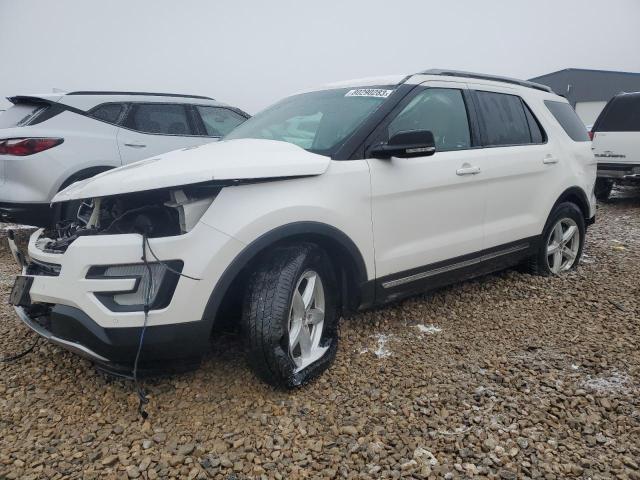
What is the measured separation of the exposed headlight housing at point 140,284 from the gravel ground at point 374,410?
1.98 ft

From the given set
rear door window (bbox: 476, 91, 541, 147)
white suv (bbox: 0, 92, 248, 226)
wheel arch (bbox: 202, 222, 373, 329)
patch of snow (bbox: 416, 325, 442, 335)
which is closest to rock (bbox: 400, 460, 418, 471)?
wheel arch (bbox: 202, 222, 373, 329)

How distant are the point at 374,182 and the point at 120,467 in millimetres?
1896

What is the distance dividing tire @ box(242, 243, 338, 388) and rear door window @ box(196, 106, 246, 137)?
438 centimetres

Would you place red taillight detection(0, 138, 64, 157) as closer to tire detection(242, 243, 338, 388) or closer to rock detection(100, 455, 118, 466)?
tire detection(242, 243, 338, 388)

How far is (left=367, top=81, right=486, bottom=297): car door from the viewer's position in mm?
2846

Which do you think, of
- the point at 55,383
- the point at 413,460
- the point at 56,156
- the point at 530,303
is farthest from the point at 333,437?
the point at 56,156

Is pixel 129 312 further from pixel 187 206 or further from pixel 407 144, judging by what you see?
pixel 407 144

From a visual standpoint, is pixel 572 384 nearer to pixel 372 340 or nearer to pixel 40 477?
pixel 372 340

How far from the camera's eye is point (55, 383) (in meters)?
2.59

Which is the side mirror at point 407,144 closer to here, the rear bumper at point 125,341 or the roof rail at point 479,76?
the roof rail at point 479,76

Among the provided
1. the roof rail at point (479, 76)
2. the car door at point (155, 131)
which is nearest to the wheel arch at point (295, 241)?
the roof rail at point (479, 76)

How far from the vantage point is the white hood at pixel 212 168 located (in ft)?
7.03

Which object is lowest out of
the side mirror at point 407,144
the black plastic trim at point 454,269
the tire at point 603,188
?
the tire at point 603,188

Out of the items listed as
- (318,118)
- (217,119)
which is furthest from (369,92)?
(217,119)
